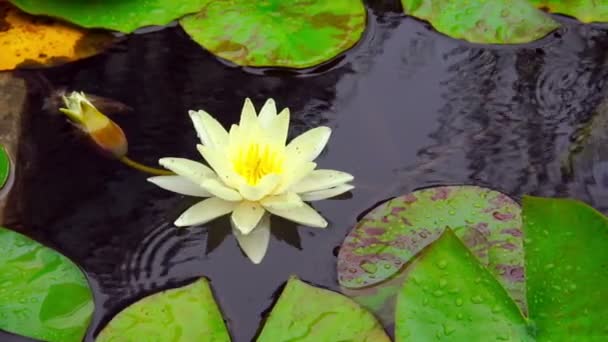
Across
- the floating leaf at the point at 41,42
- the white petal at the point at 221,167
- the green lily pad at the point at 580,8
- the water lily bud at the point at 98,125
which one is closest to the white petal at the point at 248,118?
the white petal at the point at 221,167

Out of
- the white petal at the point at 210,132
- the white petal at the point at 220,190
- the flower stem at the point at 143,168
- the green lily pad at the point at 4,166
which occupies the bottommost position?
the flower stem at the point at 143,168

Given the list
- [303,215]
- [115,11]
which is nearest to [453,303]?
[303,215]

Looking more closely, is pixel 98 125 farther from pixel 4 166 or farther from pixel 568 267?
pixel 568 267

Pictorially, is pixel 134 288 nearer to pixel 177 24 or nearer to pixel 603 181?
pixel 177 24

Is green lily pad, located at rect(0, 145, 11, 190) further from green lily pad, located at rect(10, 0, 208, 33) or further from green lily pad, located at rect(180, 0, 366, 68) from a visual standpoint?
green lily pad, located at rect(180, 0, 366, 68)

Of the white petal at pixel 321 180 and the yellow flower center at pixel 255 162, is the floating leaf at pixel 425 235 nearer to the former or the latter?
the white petal at pixel 321 180

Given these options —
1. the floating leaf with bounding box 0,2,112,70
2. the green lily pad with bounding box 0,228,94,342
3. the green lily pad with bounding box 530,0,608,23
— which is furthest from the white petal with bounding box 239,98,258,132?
the green lily pad with bounding box 530,0,608,23
